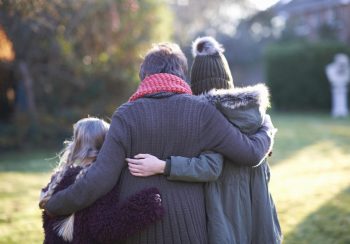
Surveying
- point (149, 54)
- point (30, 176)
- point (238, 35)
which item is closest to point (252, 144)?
point (149, 54)

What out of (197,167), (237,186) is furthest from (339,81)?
(197,167)

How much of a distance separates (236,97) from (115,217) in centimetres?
94

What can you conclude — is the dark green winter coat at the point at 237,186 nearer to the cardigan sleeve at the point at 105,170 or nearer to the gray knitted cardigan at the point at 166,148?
the gray knitted cardigan at the point at 166,148

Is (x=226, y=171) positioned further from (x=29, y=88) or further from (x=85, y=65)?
(x=29, y=88)

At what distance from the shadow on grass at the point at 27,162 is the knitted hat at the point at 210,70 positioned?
20.4 feet

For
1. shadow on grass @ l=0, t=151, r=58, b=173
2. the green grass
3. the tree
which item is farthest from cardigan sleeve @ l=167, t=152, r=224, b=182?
the tree

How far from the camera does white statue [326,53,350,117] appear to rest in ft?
56.5

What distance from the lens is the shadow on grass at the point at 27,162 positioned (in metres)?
9.75

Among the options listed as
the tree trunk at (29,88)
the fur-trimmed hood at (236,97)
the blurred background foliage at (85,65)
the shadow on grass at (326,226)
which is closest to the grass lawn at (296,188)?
the shadow on grass at (326,226)

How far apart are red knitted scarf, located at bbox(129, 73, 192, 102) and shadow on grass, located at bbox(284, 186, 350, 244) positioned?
270 centimetres

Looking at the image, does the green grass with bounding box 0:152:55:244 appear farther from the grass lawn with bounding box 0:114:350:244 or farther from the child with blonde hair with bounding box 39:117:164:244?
the child with blonde hair with bounding box 39:117:164:244

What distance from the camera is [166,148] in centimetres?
246

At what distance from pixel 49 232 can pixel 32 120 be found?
34.5ft

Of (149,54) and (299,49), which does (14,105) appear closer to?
(299,49)
